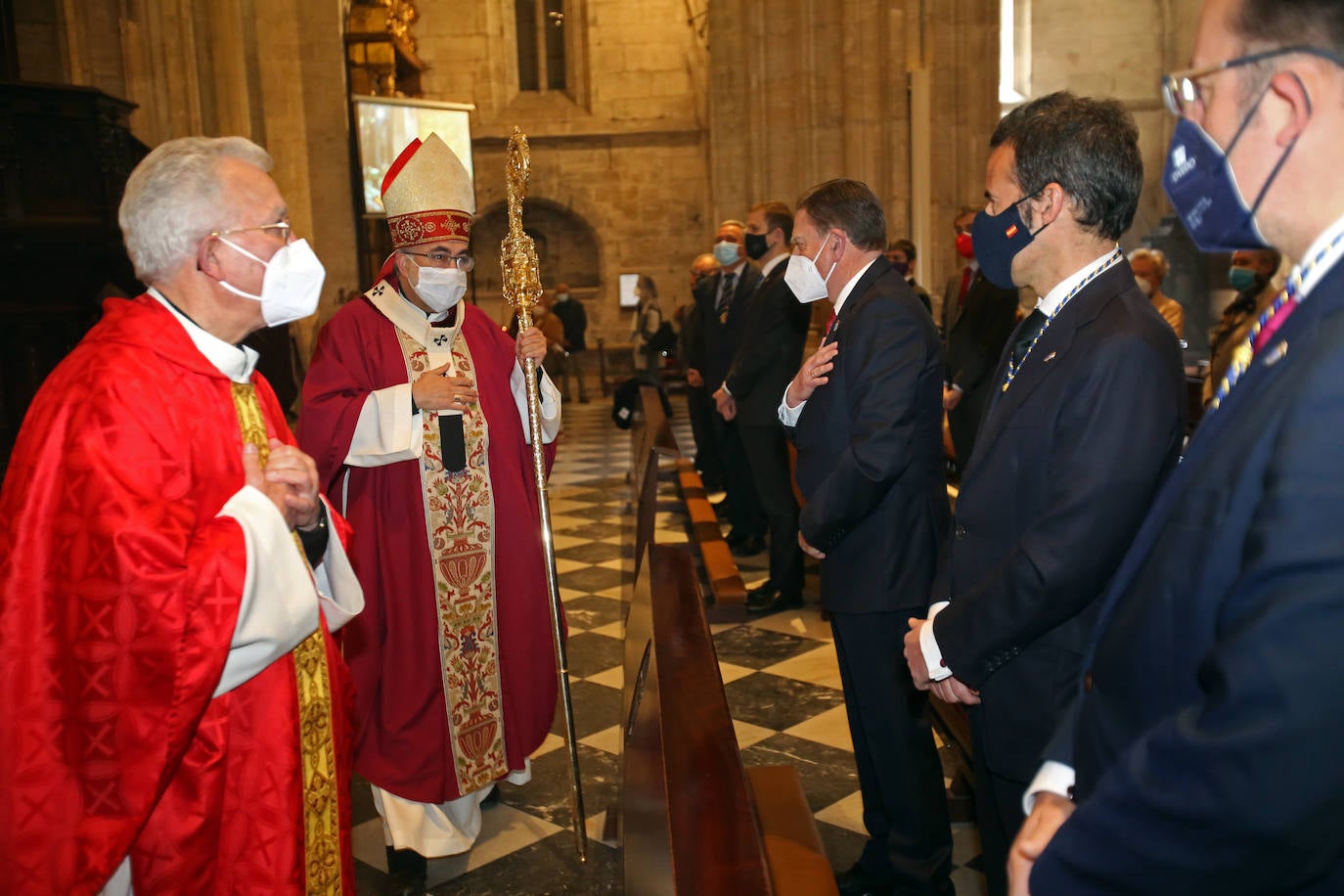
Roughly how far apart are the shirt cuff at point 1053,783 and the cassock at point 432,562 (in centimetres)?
203

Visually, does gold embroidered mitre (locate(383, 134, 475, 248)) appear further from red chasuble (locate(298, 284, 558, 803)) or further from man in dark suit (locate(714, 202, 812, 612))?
man in dark suit (locate(714, 202, 812, 612))

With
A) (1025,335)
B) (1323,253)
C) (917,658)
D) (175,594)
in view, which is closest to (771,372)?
(1025,335)

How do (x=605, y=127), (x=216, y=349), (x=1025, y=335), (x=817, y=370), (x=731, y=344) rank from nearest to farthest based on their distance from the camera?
1. (x=216, y=349)
2. (x=1025, y=335)
3. (x=817, y=370)
4. (x=731, y=344)
5. (x=605, y=127)

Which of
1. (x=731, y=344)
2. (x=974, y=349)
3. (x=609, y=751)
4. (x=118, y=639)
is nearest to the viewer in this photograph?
(x=118, y=639)

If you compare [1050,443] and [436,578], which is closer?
[1050,443]

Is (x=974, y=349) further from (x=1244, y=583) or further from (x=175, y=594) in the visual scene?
(x=1244, y=583)

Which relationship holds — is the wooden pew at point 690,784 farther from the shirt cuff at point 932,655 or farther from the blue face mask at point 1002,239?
the blue face mask at point 1002,239

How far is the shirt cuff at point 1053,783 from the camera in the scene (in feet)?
3.93

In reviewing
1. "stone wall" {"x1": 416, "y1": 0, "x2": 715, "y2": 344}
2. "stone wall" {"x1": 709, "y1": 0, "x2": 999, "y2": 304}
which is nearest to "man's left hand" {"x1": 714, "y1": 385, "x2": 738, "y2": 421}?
"stone wall" {"x1": 709, "y1": 0, "x2": 999, "y2": 304}

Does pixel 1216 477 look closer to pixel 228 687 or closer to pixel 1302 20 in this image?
pixel 1302 20

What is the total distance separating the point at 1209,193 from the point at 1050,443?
2.15ft

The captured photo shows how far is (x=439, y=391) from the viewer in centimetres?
289

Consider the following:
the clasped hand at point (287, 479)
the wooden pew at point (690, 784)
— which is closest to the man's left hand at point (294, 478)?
the clasped hand at point (287, 479)

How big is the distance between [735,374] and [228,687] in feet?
13.6
